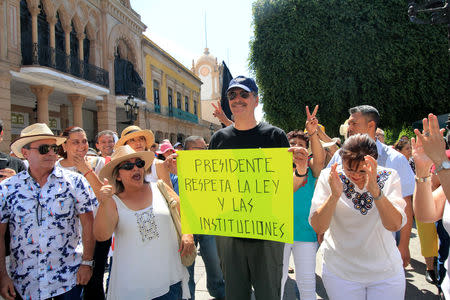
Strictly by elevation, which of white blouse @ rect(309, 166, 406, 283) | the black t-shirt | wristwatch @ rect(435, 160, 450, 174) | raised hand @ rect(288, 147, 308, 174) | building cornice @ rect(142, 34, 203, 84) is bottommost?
white blouse @ rect(309, 166, 406, 283)

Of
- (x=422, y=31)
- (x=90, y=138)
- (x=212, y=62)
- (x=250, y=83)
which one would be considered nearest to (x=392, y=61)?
(x=422, y=31)

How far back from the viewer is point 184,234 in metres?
2.57

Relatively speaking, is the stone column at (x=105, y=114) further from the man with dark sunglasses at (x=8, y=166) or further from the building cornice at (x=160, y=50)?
the man with dark sunglasses at (x=8, y=166)

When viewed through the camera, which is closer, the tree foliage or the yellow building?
the tree foliage

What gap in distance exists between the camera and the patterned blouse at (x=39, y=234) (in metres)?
2.34

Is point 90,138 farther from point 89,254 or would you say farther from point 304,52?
point 89,254

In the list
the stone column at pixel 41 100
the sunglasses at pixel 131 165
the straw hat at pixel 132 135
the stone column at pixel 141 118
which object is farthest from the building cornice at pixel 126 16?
the sunglasses at pixel 131 165

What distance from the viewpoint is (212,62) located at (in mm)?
56062

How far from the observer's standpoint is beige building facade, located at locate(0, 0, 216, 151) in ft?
38.0

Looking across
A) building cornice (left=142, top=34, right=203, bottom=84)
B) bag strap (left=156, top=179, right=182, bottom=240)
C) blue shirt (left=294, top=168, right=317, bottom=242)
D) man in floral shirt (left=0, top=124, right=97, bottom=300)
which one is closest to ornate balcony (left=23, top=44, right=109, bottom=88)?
building cornice (left=142, top=34, right=203, bottom=84)

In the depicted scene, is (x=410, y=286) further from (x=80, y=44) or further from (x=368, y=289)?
(x=80, y=44)

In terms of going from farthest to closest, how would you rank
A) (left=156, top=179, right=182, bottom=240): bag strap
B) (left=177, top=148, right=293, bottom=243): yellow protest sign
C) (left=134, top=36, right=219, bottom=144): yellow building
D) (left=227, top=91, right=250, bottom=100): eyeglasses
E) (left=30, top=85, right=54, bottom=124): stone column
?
(left=134, top=36, right=219, bottom=144): yellow building, (left=30, top=85, right=54, bottom=124): stone column, (left=156, top=179, right=182, bottom=240): bag strap, (left=227, top=91, right=250, bottom=100): eyeglasses, (left=177, top=148, right=293, bottom=243): yellow protest sign

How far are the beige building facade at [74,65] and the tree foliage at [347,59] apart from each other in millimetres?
7761

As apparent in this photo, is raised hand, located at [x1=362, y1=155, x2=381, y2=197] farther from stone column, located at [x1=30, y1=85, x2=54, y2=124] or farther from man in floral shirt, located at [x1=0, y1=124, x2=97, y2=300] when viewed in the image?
stone column, located at [x1=30, y1=85, x2=54, y2=124]
